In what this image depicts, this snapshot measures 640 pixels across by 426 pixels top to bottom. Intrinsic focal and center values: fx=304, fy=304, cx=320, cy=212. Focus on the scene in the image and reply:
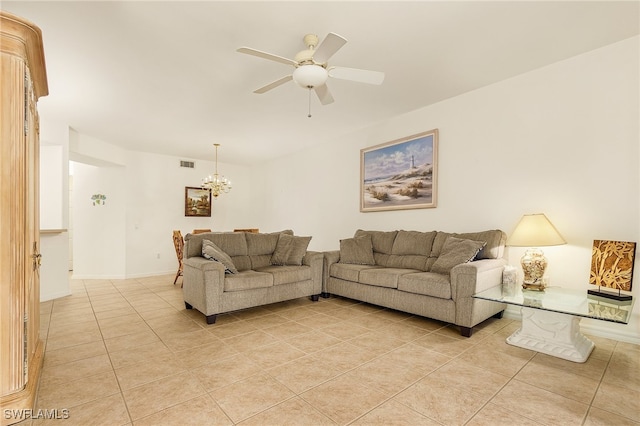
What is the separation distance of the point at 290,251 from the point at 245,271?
69 centimetres

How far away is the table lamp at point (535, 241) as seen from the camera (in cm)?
289

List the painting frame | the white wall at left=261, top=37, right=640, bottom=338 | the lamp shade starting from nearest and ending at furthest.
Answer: the white wall at left=261, top=37, right=640, bottom=338 → the lamp shade → the painting frame

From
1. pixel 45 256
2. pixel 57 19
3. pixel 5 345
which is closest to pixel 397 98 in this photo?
pixel 57 19

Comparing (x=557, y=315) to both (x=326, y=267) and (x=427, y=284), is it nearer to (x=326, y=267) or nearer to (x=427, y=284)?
(x=427, y=284)

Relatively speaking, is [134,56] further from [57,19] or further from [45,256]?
[45,256]

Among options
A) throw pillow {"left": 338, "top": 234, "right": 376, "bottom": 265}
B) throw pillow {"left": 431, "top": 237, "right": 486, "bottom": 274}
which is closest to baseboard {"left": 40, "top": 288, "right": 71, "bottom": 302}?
throw pillow {"left": 338, "top": 234, "right": 376, "bottom": 265}

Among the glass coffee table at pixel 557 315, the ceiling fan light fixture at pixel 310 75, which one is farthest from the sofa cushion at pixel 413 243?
the ceiling fan light fixture at pixel 310 75

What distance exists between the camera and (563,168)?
3102 mm

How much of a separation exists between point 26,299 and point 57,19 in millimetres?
2112

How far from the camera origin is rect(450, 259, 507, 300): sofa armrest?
2.86 m

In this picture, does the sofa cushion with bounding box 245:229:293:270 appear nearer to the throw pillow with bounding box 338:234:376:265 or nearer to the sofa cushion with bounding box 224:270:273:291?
the sofa cushion with bounding box 224:270:273:291

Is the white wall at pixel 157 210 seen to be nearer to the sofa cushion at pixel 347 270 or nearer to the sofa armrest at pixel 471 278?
the sofa cushion at pixel 347 270

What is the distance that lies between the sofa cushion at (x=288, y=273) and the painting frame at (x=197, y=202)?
392 cm

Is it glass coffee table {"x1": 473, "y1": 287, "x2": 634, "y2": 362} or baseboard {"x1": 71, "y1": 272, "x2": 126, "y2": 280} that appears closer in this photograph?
glass coffee table {"x1": 473, "y1": 287, "x2": 634, "y2": 362}
